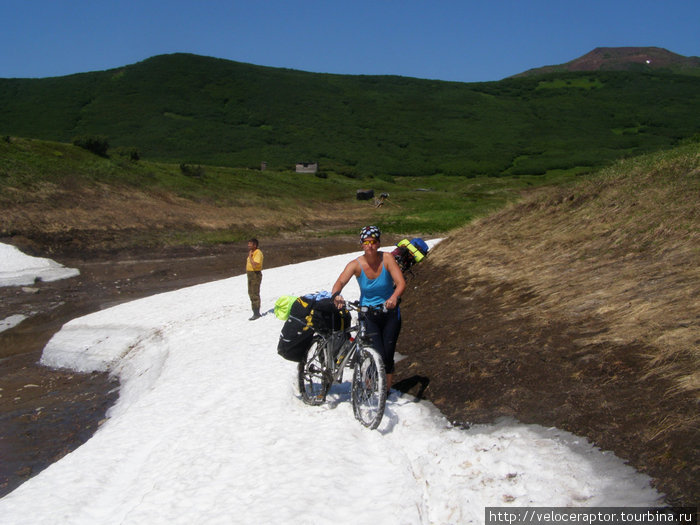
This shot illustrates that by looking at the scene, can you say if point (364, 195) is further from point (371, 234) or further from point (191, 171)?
point (371, 234)

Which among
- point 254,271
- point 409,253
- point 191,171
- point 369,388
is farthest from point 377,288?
point 191,171

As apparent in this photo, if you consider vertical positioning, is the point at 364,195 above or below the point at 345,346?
above

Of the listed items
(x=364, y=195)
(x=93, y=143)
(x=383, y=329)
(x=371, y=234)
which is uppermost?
(x=93, y=143)

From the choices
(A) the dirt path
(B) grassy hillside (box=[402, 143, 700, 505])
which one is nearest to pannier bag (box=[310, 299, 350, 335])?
(B) grassy hillside (box=[402, 143, 700, 505])

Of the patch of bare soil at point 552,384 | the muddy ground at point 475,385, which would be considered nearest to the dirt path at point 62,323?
the muddy ground at point 475,385

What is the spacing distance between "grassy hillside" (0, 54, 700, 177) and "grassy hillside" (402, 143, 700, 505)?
62770 millimetres

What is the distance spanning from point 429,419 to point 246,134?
326ft

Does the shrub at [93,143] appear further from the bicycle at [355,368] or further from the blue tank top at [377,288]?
the blue tank top at [377,288]

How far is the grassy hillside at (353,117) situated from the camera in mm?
89750

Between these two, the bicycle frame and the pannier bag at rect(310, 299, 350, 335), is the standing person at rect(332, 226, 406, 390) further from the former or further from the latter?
the pannier bag at rect(310, 299, 350, 335)

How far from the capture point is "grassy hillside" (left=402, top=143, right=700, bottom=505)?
5.74 m

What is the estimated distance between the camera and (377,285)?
7.17 m

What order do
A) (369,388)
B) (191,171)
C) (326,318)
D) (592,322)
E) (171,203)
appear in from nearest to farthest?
1. (369,388)
2. (326,318)
3. (592,322)
4. (171,203)
5. (191,171)

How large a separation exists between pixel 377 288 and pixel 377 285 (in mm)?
38
